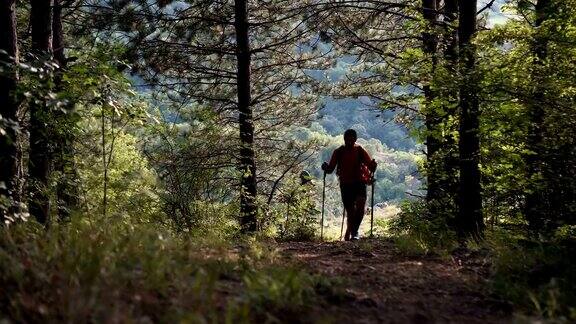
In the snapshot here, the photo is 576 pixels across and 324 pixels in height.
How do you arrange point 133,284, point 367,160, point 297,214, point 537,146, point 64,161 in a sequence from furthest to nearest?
point 297,214 → point 367,160 → point 64,161 → point 537,146 → point 133,284

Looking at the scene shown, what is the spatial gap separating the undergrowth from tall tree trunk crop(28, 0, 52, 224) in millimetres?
1706

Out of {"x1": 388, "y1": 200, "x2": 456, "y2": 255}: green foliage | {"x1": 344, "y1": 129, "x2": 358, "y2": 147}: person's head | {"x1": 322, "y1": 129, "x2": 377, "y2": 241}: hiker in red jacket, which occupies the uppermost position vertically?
{"x1": 344, "y1": 129, "x2": 358, "y2": 147}: person's head

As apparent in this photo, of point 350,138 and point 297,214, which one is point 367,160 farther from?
point 297,214

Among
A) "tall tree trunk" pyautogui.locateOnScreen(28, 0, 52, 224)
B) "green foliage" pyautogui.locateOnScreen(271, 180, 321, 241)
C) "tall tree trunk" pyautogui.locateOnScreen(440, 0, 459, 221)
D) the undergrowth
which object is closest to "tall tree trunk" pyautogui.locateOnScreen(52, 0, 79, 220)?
"tall tree trunk" pyautogui.locateOnScreen(28, 0, 52, 224)

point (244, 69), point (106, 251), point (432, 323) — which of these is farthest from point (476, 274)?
point (244, 69)

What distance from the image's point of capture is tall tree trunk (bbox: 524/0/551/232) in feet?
19.4

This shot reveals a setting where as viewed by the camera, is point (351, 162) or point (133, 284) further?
point (351, 162)

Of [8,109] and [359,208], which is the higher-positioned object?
[8,109]

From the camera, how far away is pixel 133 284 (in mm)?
3010

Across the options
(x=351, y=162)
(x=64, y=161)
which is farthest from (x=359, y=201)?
(x=64, y=161)

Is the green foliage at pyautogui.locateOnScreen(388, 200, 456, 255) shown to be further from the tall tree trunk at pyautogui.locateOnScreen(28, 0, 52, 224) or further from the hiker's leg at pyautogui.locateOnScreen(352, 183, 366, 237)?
the tall tree trunk at pyautogui.locateOnScreen(28, 0, 52, 224)

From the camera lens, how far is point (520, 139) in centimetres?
636

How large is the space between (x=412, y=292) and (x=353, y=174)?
5058 millimetres

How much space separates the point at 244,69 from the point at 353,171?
5430 millimetres
